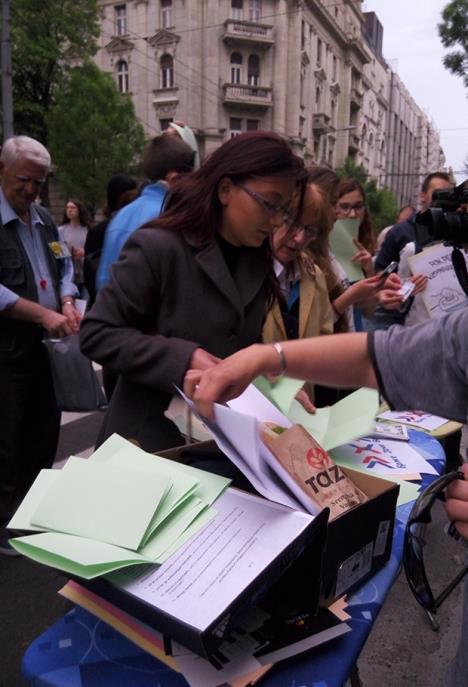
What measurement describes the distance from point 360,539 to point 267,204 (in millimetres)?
865

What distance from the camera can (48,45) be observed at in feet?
71.6

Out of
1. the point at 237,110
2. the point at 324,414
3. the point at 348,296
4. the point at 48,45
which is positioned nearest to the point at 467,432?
the point at 348,296

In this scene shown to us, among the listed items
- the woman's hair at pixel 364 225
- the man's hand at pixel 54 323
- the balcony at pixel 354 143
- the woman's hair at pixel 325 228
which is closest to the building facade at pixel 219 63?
the balcony at pixel 354 143

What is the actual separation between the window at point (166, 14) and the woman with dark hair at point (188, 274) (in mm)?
33367

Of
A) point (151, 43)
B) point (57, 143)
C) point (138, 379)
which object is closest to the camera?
point (138, 379)

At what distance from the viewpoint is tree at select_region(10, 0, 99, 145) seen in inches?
851

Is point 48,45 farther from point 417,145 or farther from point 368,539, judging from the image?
point 417,145

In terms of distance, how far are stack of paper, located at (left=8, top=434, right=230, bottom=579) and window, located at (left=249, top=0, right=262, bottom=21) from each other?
117 ft

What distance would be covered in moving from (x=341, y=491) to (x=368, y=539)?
0.10 metres

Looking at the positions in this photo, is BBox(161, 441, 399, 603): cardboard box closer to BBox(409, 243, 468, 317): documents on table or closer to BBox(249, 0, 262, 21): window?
BBox(409, 243, 468, 317): documents on table

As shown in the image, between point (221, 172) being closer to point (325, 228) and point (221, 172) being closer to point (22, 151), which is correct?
point (325, 228)

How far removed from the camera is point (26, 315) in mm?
2352

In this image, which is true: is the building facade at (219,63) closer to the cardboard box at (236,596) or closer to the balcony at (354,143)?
the balcony at (354,143)

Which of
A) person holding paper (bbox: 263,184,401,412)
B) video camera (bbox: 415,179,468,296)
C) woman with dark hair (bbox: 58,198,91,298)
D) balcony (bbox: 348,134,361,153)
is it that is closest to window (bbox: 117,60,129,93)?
balcony (bbox: 348,134,361,153)
